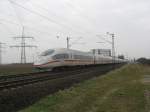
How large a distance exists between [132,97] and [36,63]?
18601 mm

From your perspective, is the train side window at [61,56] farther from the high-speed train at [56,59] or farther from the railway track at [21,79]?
the railway track at [21,79]

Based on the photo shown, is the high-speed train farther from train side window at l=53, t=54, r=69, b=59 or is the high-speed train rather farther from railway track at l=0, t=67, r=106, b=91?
railway track at l=0, t=67, r=106, b=91

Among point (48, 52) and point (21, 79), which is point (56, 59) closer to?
point (48, 52)

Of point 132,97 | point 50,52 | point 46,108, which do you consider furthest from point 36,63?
point 46,108

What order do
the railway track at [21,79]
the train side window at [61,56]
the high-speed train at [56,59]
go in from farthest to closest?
the train side window at [61,56], the high-speed train at [56,59], the railway track at [21,79]

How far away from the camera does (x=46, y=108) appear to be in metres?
9.86

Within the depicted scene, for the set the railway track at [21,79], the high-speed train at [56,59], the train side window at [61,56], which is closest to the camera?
the railway track at [21,79]

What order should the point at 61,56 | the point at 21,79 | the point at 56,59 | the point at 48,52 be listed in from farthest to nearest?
the point at 61,56 < the point at 48,52 < the point at 56,59 < the point at 21,79

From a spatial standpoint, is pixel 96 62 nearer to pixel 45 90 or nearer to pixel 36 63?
pixel 36 63

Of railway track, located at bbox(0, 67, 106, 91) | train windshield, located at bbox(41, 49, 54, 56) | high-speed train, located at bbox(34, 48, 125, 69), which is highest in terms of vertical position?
train windshield, located at bbox(41, 49, 54, 56)

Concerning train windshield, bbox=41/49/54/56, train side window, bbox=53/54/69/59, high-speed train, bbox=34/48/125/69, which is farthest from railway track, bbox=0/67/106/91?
train windshield, bbox=41/49/54/56

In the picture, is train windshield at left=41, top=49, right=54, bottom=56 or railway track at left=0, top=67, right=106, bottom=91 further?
train windshield at left=41, top=49, right=54, bottom=56

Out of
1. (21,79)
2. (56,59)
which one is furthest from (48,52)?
(21,79)

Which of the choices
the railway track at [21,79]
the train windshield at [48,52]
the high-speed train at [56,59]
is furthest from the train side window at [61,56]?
the railway track at [21,79]
